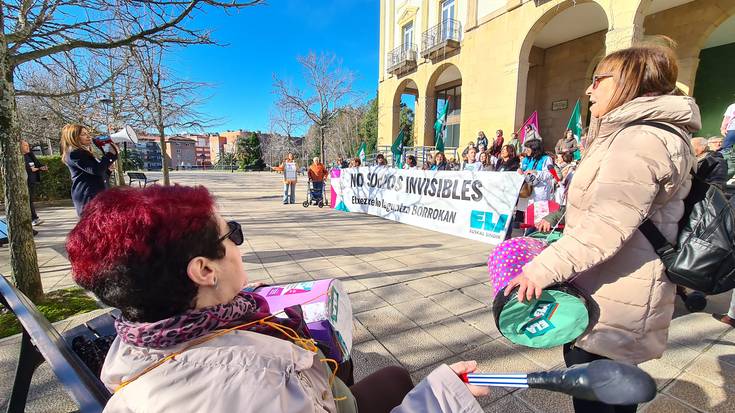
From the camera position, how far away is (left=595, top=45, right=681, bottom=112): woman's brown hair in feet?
4.03

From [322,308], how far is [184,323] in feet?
2.95

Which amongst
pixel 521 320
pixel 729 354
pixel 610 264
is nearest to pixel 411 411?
pixel 521 320

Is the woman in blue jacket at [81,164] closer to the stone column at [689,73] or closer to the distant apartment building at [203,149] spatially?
the stone column at [689,73]

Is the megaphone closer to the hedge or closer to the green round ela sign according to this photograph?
the hedge

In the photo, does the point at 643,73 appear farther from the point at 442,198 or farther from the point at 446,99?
the point at 446,99

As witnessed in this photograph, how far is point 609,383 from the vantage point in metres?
0.71

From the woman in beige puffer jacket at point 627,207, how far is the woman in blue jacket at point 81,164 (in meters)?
4.47

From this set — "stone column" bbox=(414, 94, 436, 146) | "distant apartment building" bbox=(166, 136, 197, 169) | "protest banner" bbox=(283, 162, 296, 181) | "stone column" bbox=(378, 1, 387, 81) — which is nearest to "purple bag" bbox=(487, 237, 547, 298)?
"protest banner" bbox=(283, 162, 296, 181)

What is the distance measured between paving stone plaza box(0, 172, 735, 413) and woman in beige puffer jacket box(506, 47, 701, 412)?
3.08ft

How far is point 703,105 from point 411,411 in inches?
665

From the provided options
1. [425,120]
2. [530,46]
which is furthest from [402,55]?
[530,46]

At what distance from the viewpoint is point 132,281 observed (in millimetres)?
807

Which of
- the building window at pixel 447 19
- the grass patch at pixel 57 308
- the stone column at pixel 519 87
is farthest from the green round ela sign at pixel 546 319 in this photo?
the building window at pixel 447 19

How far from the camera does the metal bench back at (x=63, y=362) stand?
0.83 m
